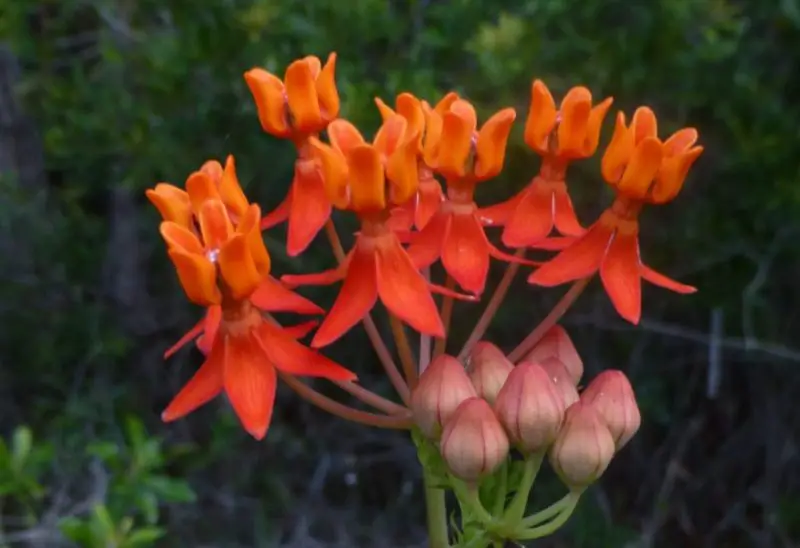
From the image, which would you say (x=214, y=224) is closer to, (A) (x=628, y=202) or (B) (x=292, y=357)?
(B) (x=292, y=357)

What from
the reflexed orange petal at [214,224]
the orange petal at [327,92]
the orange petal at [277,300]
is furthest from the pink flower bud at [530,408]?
the orange petal at [327,92]

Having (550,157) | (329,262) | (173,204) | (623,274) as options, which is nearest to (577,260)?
(623,274)

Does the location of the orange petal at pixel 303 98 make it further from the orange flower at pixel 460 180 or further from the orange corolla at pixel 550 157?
the orange corolla at pixel 550 157

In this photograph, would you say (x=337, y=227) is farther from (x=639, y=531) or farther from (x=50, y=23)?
(x=639, y=531)

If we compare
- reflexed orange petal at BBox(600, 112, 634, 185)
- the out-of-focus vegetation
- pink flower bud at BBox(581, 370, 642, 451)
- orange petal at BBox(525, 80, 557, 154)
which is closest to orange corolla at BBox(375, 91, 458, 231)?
orange petal at BBox(525, 80, 557, 154)

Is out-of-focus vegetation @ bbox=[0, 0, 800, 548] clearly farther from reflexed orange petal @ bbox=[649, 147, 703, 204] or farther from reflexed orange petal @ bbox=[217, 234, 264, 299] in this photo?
reflexed orange petal @ bbox=[217, 234, 264, 299]
